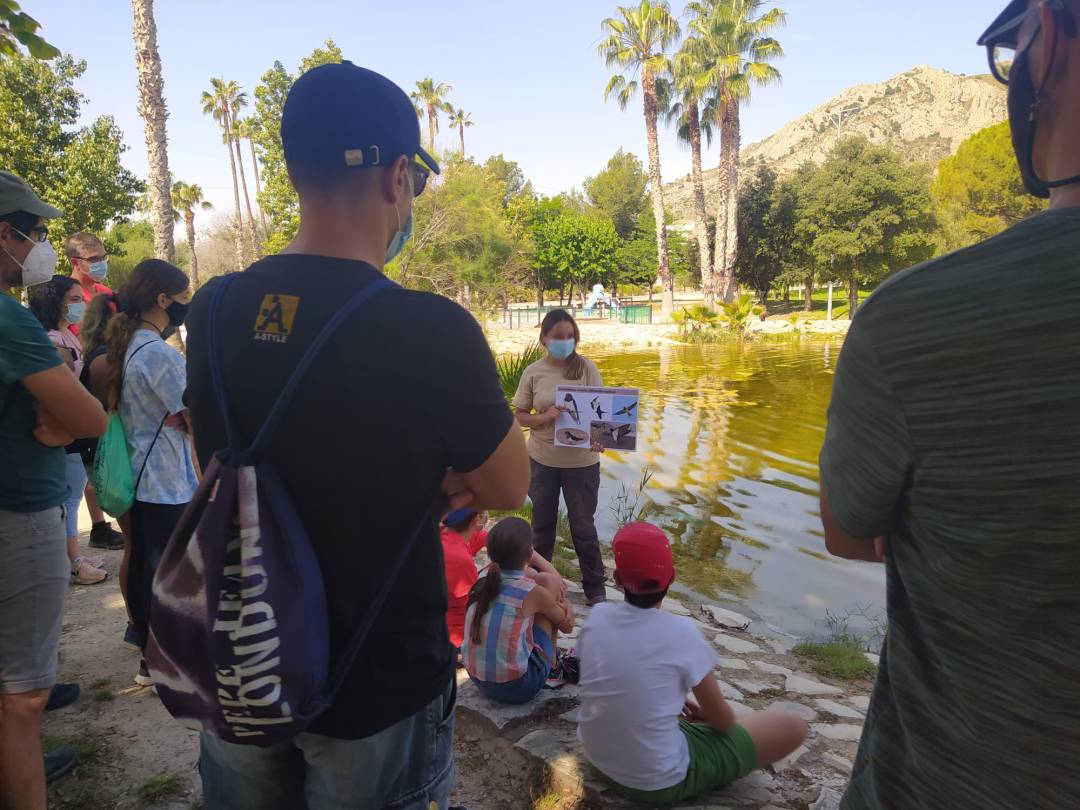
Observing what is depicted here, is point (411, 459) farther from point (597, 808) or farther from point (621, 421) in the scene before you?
point (621, 421)

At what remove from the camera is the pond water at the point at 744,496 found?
6344 mm

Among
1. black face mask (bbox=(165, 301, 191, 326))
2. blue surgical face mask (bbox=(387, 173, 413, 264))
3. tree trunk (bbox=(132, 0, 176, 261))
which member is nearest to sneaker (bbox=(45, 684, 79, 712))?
black face mask (bbox=(165, 301, 191, 326))

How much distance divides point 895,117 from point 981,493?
20382 centimetres

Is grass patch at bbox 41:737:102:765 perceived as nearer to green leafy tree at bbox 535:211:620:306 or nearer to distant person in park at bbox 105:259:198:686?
distant person in park at bbox 105:259:198:686

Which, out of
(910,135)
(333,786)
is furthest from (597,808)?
(910,135)

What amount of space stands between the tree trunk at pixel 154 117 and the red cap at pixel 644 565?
12.3 meters

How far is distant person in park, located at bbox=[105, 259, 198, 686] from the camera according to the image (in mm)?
3254

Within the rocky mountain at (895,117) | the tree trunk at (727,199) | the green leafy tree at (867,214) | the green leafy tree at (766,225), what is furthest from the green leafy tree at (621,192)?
the rocky mountain at (895,117)

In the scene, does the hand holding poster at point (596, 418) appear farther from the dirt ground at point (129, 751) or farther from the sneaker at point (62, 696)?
the sneaker at point (62, 696)

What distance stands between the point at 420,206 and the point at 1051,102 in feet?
85.2

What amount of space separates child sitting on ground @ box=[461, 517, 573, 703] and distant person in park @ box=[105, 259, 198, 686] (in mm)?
1558

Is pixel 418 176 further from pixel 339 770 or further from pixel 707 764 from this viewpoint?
pixel 707 764

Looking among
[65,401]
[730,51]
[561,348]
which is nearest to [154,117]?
[561,348]

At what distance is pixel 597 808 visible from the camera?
2709 millimetres
